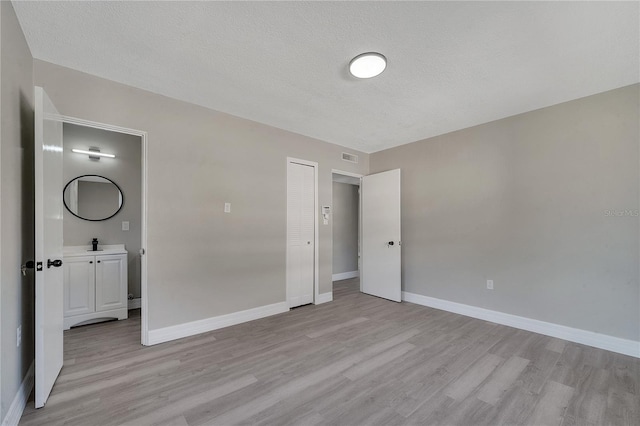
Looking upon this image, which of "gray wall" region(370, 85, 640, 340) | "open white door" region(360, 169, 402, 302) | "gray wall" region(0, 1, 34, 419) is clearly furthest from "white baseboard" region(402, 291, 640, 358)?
"gray wall" region(0, 1, 34, 419)

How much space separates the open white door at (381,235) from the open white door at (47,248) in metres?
3.97

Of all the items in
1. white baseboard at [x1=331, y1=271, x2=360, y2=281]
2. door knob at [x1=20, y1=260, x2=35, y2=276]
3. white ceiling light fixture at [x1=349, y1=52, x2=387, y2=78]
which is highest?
white ceiling light fixture at [x1=349, y1=52, x2=387, y2=78]

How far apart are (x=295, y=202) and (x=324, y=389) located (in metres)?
2.52

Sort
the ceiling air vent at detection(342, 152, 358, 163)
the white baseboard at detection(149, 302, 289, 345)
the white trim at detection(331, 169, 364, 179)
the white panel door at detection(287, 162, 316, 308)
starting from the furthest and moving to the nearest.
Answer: the ceiling air vent at detection(342, 152, 358, 163)
the white trim at detection(331, 169, 364, 179)
the white panel door at detection(287, 162, 316, 308)
the white baseboard at detection(149, 302, 289, 345)

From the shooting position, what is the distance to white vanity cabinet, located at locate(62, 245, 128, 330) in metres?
3.09

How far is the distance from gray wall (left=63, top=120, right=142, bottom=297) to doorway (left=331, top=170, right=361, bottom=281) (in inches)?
145

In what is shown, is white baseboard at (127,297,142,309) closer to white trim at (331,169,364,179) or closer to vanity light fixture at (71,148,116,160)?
vanity light fixture at (71,148,116,160)

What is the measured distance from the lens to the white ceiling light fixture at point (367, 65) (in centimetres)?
211

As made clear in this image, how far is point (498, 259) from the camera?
3367 millimetres

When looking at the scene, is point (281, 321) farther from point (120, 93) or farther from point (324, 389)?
point (120, 93)

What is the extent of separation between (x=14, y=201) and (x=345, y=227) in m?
5.23

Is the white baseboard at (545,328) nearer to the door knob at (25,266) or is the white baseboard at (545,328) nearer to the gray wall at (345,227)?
the gray wall at (345,227)

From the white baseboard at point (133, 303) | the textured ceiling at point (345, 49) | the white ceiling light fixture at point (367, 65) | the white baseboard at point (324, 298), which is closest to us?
the textured ceiling at point (345, 49)

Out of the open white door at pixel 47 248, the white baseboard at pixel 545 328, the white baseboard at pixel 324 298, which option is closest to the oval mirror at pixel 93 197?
the open white door at pixel 47 248
